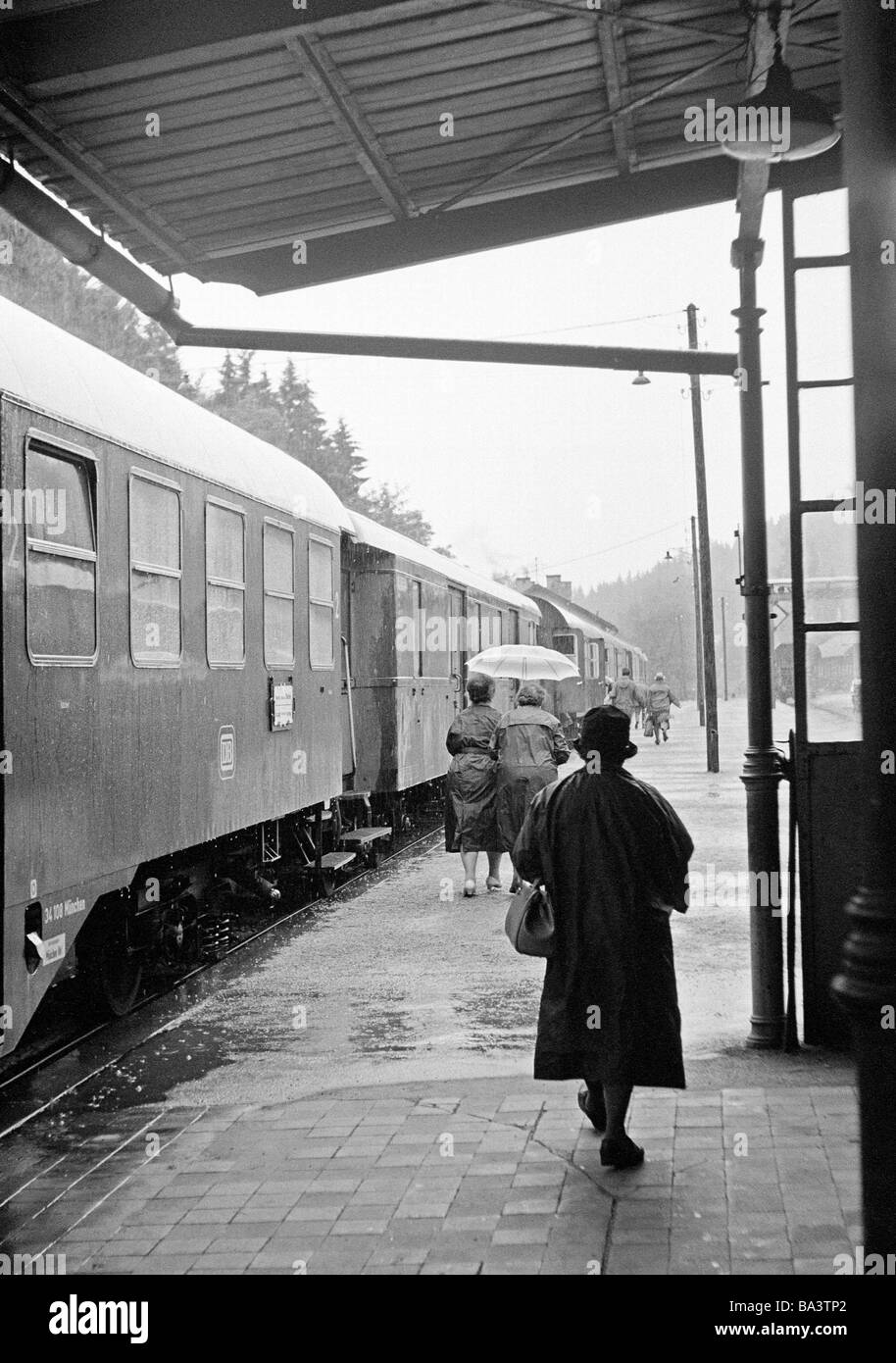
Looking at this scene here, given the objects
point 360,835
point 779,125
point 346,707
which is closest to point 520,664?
point 346,707

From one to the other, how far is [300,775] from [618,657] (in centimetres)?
4908

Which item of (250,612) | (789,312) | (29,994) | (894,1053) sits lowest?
(29,994)

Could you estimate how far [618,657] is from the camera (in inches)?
2351

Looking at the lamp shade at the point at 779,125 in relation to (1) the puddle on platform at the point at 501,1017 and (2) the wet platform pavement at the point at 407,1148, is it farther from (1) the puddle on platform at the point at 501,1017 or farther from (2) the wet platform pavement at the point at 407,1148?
(1) the puddle on platform at the point at 501,1017

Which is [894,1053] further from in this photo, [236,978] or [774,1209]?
[236,978]

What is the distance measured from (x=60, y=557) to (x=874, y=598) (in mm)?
4651

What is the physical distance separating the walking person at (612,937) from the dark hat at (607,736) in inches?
1.4

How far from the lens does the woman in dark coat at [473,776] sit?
12.0m

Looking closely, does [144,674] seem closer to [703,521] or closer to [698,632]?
[703,521]

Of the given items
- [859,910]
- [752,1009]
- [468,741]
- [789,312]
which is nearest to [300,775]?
[468,741]

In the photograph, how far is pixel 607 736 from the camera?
17.9 feet

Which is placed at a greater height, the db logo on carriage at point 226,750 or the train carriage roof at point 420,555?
the train carriage roof at point 420,555

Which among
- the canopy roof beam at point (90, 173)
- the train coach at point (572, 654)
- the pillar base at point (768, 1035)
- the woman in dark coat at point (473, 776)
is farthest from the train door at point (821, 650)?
the train coach at point (572, 654)

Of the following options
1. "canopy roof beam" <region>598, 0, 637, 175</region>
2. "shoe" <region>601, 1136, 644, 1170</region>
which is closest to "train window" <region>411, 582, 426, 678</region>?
"canopy roof beam" <region>598, 0, 637, 175</region>
